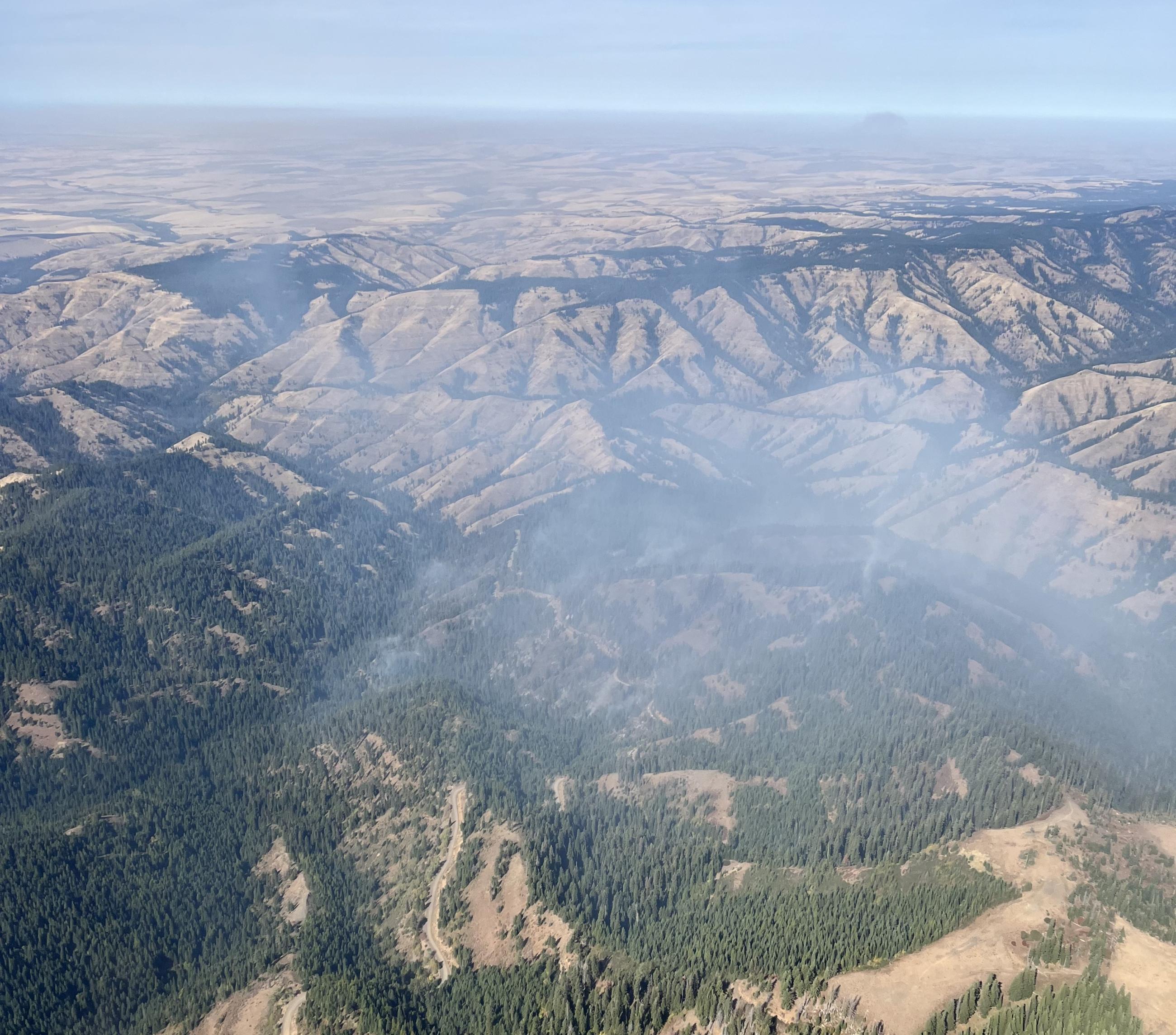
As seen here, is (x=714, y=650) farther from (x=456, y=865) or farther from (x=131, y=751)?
(x=131, y=751)

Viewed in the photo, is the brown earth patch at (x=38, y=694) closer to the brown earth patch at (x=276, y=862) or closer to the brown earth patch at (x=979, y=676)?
the brown earth patch at (x=276, y=862)

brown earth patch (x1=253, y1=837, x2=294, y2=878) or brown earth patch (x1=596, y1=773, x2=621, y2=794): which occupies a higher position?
brown earth patch (x1=596, y1=773, x2=621, y2=794)

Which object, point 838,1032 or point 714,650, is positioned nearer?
point 838,1032

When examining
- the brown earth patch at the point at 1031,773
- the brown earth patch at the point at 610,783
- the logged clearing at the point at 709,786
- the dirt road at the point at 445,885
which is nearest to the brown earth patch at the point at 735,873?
the logged clearing at the point at 709,786

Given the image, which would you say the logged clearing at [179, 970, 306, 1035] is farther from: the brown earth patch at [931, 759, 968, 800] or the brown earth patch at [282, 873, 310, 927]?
the brown earth patch at [931, 759, 968, 800]

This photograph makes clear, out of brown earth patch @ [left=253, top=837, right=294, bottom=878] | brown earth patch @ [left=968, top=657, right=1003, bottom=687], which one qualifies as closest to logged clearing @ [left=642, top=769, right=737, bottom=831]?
brown earth patch @ [left=968, top=657, right=1003, bottom=687]

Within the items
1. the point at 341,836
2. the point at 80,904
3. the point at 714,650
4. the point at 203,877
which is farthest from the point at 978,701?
the point at 80,904
